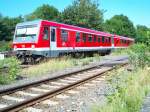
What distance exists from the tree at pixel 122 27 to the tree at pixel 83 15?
108ft

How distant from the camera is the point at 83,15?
201 ft

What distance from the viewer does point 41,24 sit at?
21.2m

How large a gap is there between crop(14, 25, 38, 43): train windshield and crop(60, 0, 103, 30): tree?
35.1 meters

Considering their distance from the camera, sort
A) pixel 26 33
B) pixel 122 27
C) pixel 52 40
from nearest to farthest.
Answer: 1. pixel 26 33
2. pixel 52 40
3. pixel 122 27

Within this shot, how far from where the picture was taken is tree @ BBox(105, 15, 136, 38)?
332 ft

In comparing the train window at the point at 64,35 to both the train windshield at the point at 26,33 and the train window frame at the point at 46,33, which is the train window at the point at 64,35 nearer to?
the train window frame at the point at 46,33

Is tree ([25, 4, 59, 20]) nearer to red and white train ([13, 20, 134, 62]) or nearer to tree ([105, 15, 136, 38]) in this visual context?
tree ([105, 15, 136, 38])

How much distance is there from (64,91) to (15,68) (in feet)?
12.9

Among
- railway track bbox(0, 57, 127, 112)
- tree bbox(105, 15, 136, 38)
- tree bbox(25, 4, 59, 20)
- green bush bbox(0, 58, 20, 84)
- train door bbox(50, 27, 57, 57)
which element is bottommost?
railway track bbox(0, 57, 127, 112)

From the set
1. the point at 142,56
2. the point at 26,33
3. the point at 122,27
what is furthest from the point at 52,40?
the point at 122,27

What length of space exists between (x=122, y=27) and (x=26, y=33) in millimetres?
87172

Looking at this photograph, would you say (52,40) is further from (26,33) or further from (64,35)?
(64,35)

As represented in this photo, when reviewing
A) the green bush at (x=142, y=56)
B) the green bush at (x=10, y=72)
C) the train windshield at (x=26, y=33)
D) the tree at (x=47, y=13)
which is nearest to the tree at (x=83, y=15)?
the tree at (x=47, y=13)

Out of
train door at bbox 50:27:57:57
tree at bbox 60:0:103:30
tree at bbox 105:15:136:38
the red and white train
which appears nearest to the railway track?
the red and white train
